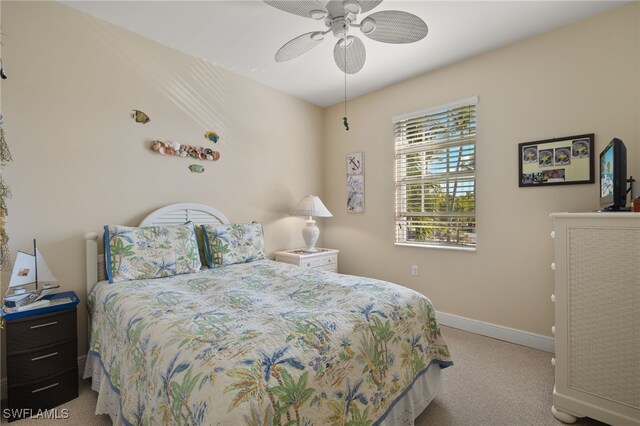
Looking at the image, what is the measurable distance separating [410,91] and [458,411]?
301cm

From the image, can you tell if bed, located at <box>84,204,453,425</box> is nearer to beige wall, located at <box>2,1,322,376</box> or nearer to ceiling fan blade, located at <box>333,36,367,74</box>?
beige wall, located at <box>2,1,322,376</box>

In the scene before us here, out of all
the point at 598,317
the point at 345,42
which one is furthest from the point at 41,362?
the point at 598,317

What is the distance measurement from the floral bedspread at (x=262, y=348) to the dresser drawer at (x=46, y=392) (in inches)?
8.3

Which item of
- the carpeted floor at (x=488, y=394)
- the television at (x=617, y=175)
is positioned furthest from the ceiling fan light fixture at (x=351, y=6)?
the carpeted floor at (x=488, y=394)

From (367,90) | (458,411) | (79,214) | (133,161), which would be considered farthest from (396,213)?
(79,214)

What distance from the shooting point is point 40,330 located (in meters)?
1.85

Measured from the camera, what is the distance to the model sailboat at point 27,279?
1.85m

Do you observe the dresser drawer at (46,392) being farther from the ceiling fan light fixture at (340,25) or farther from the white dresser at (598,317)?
the white dresser at (598,317)

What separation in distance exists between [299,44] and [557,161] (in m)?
2.25

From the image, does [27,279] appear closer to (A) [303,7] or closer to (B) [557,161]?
(A) [303,7]

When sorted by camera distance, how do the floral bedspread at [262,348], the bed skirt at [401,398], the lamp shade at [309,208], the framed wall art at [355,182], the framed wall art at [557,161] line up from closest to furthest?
the floral bedspread at [262,348], the bed skirt at [401,398], the framed wall art at [557,161], the lamp shade at [309,208], the framed wall art at [355,182]

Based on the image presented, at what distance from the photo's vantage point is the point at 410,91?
3.41m

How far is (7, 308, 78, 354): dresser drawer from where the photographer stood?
1.77 metres

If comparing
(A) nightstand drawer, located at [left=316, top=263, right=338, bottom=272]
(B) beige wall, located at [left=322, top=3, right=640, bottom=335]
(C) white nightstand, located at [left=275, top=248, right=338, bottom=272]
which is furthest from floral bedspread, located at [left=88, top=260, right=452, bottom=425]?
(A) nightstand drawer, located at [left=316, top=263, right=338, bottom=272]
